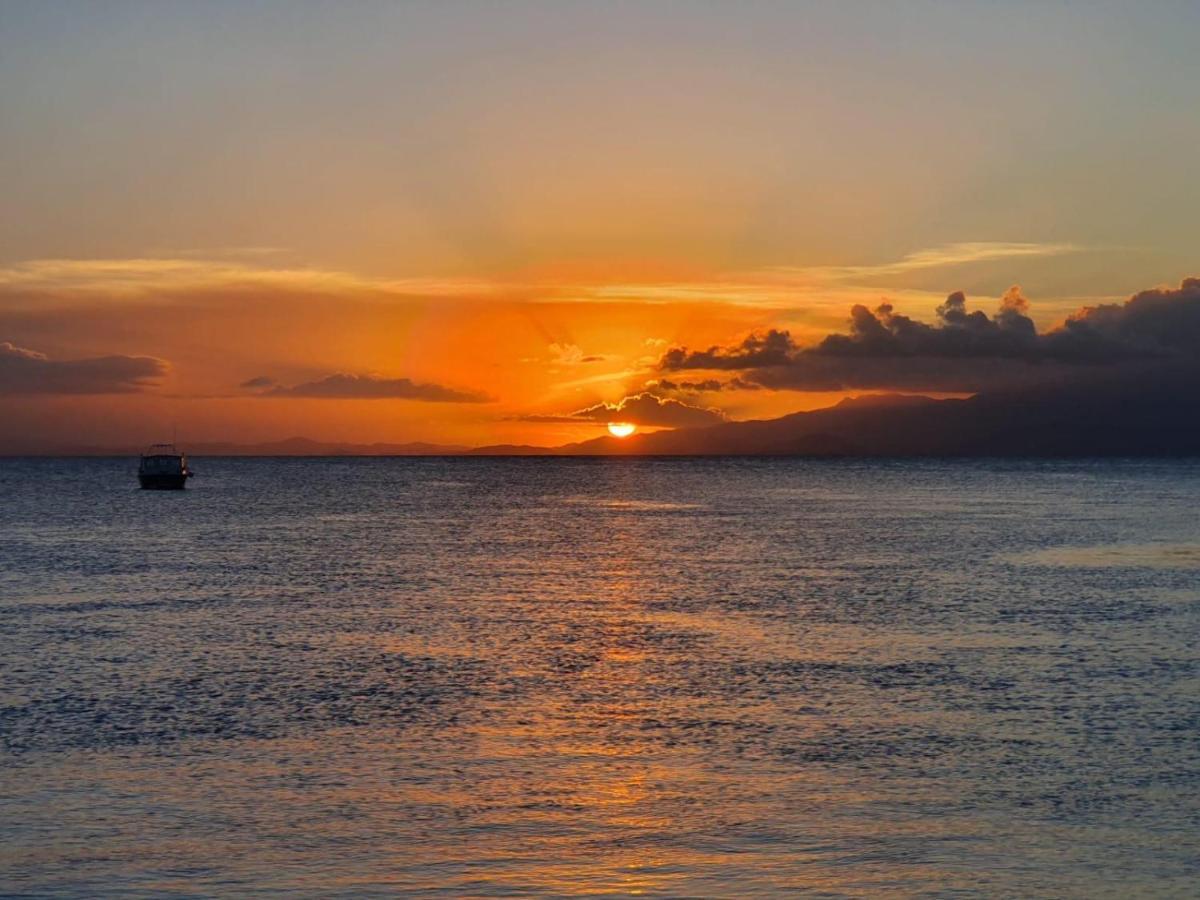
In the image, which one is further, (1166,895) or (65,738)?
(65,738)

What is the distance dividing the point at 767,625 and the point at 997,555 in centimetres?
4056

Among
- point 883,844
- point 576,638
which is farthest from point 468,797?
point 576,638

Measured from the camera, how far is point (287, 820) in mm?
24266

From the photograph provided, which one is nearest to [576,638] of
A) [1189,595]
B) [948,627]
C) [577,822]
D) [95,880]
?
[948,627]

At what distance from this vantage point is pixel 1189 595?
202 feet

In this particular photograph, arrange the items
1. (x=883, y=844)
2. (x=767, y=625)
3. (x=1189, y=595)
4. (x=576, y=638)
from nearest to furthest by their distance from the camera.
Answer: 1. (x=883, y=844)
2. (x=576, y=638)
3. (x=767, y=625)
4. (x=1189, y=595)

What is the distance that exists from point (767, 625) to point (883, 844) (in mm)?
28593

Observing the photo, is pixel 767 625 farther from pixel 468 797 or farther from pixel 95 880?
pixel 95 880

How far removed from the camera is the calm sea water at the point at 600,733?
21.7 metres

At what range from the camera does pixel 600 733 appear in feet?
103

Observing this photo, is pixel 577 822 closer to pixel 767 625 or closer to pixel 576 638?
pixel 576 638

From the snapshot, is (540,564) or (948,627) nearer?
(948,627)

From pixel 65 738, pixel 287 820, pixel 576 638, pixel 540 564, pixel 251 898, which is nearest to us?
pixel 251 898

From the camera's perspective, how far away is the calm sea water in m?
21.7
